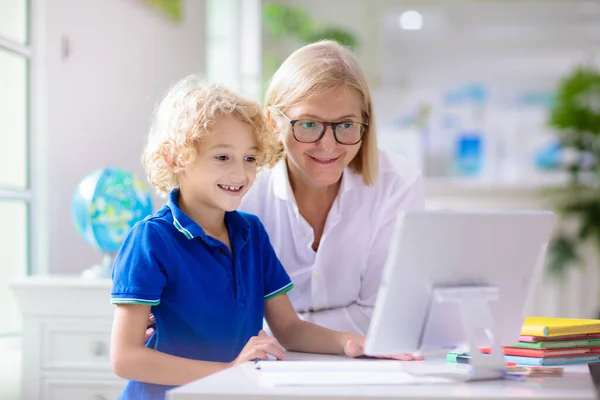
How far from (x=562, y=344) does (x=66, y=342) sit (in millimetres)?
1488

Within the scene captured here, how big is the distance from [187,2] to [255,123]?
9.38ft

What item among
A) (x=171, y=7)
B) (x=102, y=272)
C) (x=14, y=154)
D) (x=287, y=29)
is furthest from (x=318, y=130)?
(x=287, y=29)

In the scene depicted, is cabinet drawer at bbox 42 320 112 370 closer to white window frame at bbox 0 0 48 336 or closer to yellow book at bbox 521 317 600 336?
white window frame at bbox 0 0 48 336

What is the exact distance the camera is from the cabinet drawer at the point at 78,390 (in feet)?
7.89

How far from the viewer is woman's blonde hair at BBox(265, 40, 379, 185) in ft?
6.06

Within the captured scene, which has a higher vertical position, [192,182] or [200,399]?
[192,182]

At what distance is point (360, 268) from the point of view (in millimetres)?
2057

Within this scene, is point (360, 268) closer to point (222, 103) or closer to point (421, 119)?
point (222, 103)

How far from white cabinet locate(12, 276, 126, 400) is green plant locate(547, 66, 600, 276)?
3.76 meters

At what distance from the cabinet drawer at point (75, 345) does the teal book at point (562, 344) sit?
4.37ft

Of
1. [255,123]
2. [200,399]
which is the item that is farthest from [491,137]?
[200,399]

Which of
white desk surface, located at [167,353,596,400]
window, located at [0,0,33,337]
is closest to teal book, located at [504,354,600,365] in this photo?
white desk surface, located at [167,353,596,400]

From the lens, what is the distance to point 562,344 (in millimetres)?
1481

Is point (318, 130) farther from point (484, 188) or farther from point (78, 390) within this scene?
point (484, 188)
